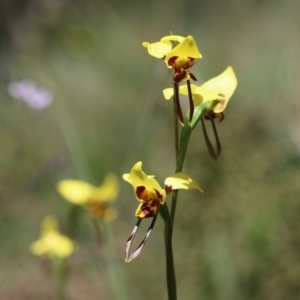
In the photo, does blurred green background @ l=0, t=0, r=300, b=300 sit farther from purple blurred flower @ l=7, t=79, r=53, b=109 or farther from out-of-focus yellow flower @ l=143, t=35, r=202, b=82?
out-of-focus yellow flower @ l=143, t=35, r=202, b=82

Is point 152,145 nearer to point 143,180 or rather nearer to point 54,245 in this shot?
point 54,245

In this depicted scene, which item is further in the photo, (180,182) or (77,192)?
(77,192)

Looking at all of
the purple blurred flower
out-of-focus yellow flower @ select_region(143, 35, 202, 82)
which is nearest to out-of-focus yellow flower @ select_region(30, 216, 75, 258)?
the purple blurred flower

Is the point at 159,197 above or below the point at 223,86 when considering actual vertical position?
below

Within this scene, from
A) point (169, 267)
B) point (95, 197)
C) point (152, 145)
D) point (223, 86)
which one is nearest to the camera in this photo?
point (169, 267)

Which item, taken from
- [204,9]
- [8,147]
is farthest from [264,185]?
[204,9]

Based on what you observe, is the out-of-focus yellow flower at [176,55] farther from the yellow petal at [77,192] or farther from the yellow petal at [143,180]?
the yellow petal at [77,192]

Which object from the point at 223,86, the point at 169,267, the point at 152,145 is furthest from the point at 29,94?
the point at 169,267
